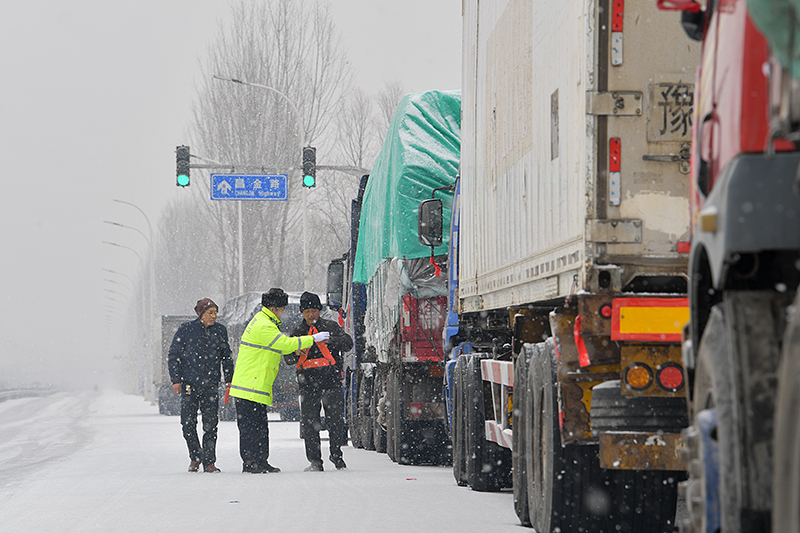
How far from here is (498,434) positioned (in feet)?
31.2

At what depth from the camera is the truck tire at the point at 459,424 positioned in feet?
36.5

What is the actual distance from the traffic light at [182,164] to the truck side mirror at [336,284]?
268 inches

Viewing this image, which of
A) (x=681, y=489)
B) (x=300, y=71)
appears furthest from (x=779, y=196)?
(x=300, y=71)

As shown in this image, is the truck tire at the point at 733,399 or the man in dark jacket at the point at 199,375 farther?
the man in dark jacket at the point at 199,375

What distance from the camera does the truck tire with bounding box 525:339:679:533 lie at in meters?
7.09

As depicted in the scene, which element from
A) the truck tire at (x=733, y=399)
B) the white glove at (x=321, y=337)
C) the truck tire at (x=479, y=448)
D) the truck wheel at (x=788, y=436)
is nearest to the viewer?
the truck wheel at (x=788, y=436)

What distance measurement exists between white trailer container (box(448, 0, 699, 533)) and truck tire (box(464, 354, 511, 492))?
1811 millimetres

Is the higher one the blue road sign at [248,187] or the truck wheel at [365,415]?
the blue road sign at [248,187]

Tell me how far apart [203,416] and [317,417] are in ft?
3.78

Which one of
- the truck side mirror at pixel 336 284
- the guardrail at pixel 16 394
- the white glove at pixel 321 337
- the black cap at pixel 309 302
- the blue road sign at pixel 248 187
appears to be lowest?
the guardrail at pixel 16 394

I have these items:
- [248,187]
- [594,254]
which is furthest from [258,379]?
[248,187]

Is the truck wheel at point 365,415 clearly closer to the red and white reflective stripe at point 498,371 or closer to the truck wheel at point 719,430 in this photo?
the red and white reflective stripe at point 498,371

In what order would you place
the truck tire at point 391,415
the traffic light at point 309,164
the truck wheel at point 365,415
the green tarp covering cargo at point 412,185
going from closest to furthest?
the green tarp covering cargo at point 412,185, the truck tire at point 391,415, the truck wheel at point 365,415, the traffic light at point 309,164

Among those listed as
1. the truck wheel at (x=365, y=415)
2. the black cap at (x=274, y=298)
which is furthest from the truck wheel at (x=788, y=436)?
the truck wheel at (x=365, y=415)
